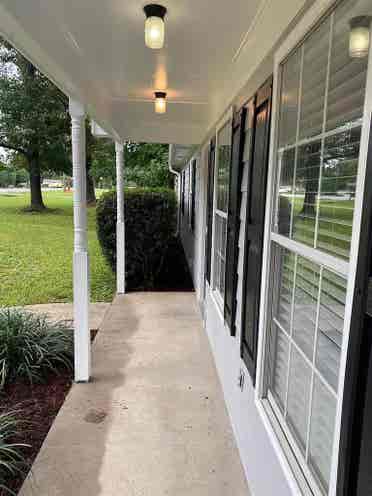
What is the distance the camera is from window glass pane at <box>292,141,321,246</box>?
139 cm

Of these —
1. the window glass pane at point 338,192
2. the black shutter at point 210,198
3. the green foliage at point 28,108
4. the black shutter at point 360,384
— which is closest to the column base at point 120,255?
the black shutter at point 210,198

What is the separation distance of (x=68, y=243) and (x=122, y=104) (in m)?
8.69

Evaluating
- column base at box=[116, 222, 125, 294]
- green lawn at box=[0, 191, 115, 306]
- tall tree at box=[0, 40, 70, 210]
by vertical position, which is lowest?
green lawn at box=[0, 191, 115, 306]

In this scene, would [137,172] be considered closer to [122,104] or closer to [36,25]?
[122,104]

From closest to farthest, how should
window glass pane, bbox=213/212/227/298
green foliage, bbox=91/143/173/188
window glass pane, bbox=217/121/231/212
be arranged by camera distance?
window glass pane, bbox=217/121/231/212 → window glass pane, bbox=213/212/227/298 → green foliage, bbox=91/143/173/188

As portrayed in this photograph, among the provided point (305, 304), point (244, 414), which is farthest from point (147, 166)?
point (305, 304)

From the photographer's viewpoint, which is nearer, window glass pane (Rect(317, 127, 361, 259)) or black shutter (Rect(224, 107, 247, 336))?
window glass pane (Rect(317, 127, 361, 259))

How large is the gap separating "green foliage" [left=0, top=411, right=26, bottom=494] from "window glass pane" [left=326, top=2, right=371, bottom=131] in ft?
7.95

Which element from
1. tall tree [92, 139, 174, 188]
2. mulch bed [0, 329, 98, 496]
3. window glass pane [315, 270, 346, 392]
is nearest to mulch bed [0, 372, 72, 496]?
mulch bed [0, 329, 98, 496]

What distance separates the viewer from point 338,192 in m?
1.19

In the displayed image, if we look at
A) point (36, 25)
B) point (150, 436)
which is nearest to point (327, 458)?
point (150, 436)

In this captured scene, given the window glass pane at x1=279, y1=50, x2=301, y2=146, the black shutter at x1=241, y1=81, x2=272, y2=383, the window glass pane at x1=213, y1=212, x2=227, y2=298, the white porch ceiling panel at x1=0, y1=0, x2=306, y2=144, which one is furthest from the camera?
the window glass pane at x1=213, y1=212, x2=227, y2=298

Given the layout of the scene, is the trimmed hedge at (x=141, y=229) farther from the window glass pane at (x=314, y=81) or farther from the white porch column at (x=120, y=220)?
the window glass pane at (x=314, y=81)

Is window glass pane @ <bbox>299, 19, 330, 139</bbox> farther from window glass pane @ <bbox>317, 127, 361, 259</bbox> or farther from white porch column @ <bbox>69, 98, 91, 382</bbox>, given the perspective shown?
white porch column @ <bbox>69, 98, 91, 382</bbox>
